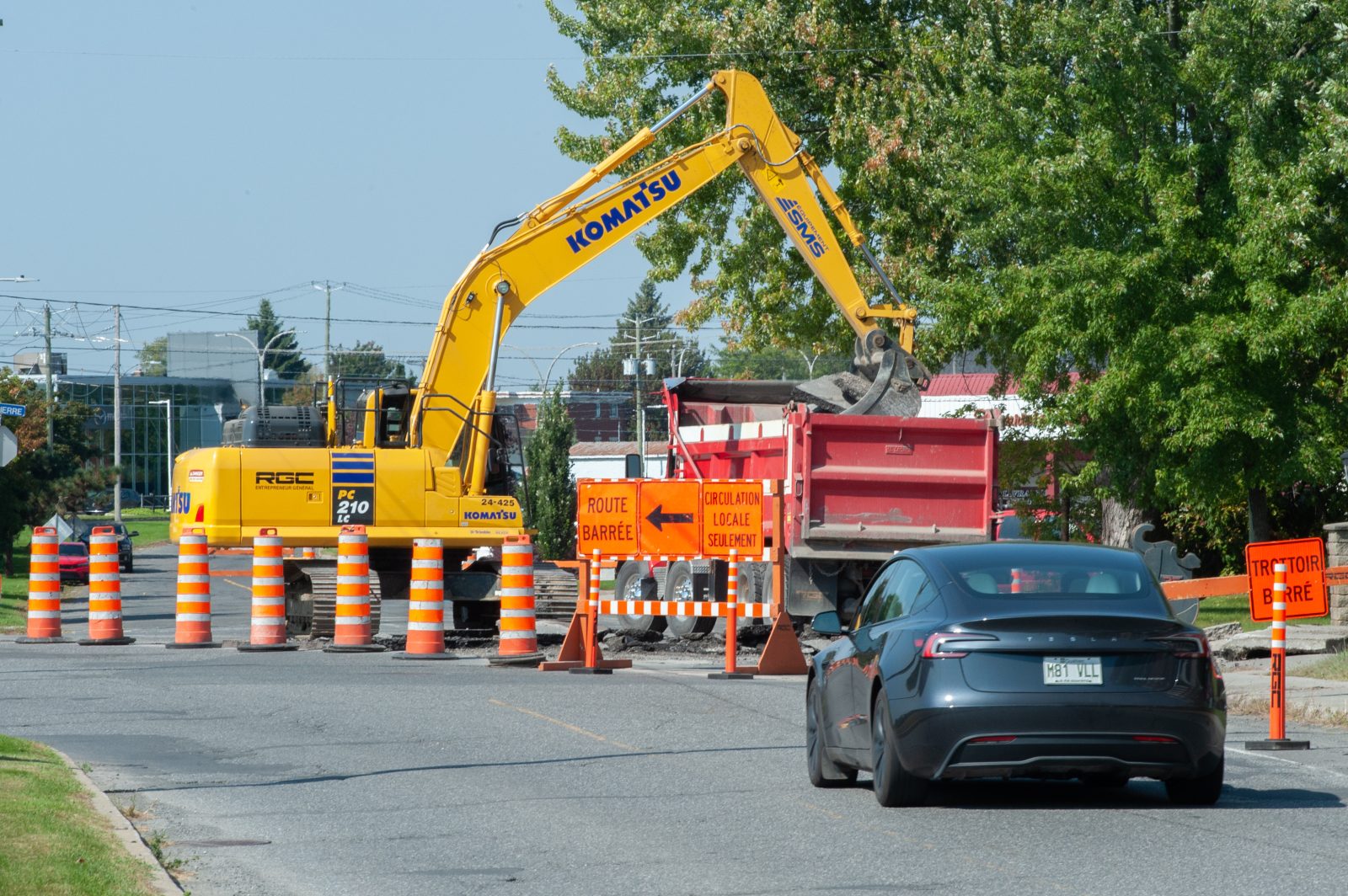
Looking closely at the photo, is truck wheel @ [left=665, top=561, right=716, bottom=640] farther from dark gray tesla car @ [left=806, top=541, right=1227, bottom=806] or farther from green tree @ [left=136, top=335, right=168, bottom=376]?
green tree @ [left=136, top=335, right=168, bottom=376]

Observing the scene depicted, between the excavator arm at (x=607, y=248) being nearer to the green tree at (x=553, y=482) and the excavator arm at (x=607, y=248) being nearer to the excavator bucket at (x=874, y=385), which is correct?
the excavator bucket at (x=874, y=385)

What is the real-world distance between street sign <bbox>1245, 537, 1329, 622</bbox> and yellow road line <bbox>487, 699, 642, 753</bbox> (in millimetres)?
5353

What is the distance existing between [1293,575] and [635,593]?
10993 millimetres

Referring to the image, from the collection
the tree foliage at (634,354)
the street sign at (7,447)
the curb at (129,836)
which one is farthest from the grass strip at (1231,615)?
the tree foliage at (634,354)

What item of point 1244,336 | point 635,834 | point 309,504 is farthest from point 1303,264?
point 635,834

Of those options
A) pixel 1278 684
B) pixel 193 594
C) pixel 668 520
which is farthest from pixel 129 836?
pixel 193 594

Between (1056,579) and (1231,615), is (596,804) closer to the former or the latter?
(1056,579)

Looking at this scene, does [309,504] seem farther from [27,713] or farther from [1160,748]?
[1160,748]

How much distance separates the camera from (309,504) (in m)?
23.8

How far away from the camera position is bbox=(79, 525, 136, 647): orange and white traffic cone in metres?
22.3

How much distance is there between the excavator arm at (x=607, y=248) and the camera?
2423 cm

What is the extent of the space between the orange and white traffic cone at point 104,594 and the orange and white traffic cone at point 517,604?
488 centimetres

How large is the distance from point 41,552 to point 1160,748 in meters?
16.7

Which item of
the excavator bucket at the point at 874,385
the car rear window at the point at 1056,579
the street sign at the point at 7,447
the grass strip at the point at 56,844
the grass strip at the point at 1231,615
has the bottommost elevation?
the grass strip at the point at 1231,615
